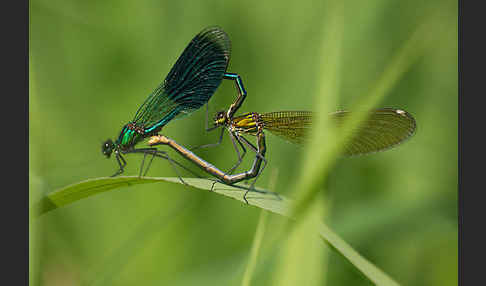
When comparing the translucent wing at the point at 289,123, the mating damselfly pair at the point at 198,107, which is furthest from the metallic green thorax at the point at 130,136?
the translucent wing at the point at 289,123

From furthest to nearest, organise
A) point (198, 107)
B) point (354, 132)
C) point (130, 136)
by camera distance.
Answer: point (198, 107), point (130, 136), point (354, 132)

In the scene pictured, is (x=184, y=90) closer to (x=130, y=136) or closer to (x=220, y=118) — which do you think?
(x=220, y=118)

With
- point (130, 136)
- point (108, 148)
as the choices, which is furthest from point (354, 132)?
point (108, 148)

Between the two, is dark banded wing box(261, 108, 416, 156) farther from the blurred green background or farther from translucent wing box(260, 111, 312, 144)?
the blurred green background

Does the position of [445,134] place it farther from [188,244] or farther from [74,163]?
[74,163]

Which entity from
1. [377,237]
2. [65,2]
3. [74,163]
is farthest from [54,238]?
[377,237]

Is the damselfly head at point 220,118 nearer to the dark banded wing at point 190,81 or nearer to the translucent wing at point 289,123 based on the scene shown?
the dark banded wing at point 190,81
